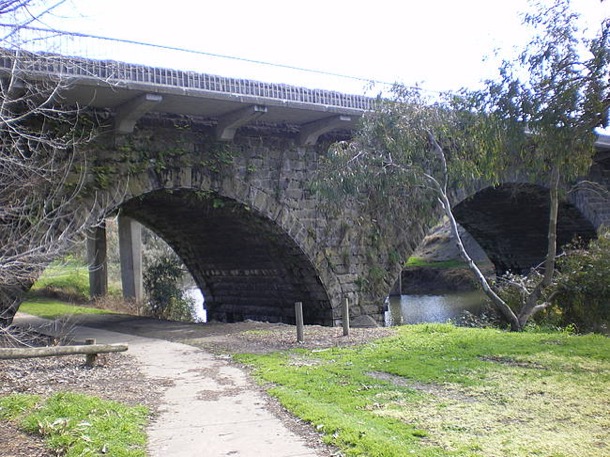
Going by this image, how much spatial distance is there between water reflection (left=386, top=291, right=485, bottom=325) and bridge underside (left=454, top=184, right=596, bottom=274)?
232cm

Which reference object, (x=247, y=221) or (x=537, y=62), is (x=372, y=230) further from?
(x=537, y=62)

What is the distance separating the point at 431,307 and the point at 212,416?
19.8 metres

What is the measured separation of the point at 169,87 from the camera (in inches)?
431

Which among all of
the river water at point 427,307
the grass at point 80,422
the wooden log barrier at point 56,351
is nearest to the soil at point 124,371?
the grass at point 80,422

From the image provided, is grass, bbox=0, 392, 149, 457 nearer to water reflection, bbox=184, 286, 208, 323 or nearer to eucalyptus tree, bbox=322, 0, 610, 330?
eucalyptus tree, bbox=322, 0, 610, 330

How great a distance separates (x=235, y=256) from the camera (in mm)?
17812

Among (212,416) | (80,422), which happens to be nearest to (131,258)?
(212,416)

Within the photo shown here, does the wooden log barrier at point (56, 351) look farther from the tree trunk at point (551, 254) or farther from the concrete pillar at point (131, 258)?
the concrete pillar at point (131, 258)

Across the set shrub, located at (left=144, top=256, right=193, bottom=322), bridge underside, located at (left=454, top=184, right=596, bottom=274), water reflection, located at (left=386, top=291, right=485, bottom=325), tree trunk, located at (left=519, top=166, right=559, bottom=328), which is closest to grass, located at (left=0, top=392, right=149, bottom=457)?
tree trunk, located at (left=519, top=166, right=559, bottom=328)

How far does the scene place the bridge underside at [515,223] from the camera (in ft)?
70.5

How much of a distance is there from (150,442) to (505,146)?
25.2 feet

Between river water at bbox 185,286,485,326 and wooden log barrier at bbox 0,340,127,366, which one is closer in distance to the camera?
wooden log barrier at bbox 0,340,127,366

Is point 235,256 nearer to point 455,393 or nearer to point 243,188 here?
point 243,188

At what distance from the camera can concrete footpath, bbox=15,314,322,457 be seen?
4742 mm
